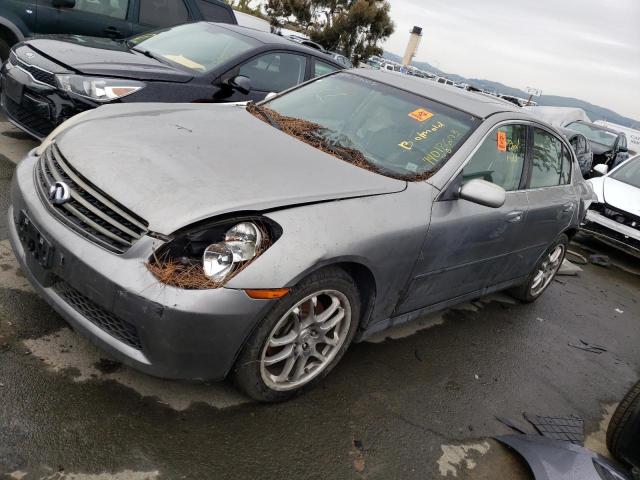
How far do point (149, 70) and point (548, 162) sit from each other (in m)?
3.62

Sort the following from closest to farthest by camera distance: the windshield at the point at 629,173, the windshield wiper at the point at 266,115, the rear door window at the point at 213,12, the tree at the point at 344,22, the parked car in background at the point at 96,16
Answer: the windshield wiper at the point at 266,115
the parked car in background at the point at 96,16
the rear door window at the point at 213,12
the windshield at the point at 629,173
the tree at the point at 344,22

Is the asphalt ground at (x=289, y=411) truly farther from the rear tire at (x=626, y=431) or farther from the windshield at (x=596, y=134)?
the windshield at (x=596, y=134)

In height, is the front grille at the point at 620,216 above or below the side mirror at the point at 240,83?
below

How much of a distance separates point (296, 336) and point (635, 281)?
6325mm

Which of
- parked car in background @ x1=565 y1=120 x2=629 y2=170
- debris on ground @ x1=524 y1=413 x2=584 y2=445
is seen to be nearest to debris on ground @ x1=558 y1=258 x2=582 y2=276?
debris on ground @ x1=524 y1=413 x2=584 y2=445

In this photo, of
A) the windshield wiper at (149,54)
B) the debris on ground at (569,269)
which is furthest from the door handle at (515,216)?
the windshield wiper at (149,54)

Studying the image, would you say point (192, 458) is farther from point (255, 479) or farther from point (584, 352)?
point (584, 352)

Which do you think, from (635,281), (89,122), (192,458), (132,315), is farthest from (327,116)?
(635,281)

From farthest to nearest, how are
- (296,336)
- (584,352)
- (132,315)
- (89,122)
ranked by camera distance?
(584,352) < (89,122) < (296,336) < (132,315)

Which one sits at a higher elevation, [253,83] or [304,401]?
[253,83]

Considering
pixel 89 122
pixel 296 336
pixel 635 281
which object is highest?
pixel 89 122

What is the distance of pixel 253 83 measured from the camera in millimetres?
5555

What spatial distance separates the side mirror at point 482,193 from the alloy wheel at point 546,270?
216 centimetres

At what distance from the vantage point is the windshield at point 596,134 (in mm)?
14883
